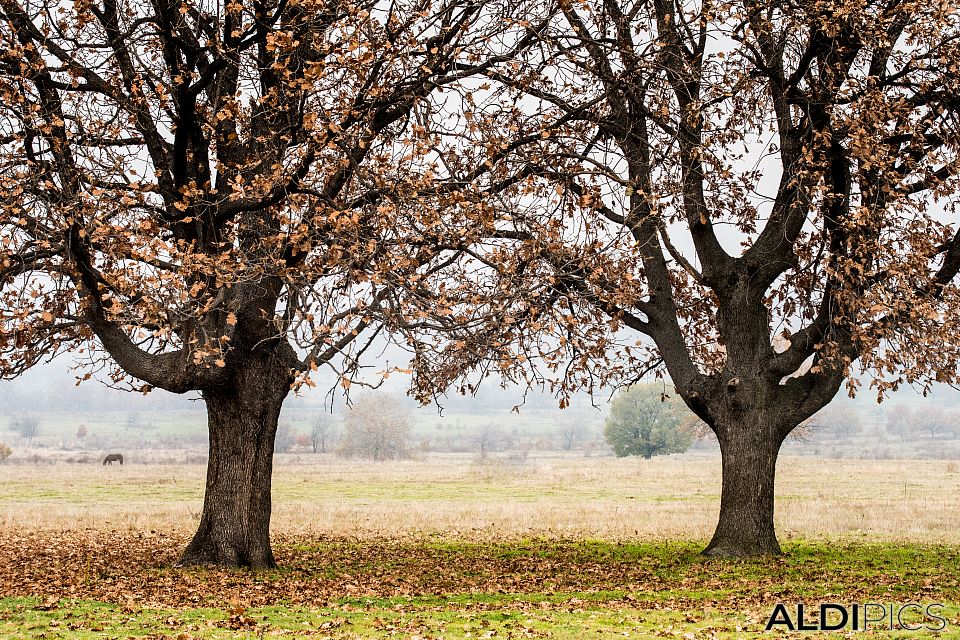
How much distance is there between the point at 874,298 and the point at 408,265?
25.9 ft

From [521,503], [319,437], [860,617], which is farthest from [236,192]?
[319,437]

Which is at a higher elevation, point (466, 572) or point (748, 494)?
point (748, 494)

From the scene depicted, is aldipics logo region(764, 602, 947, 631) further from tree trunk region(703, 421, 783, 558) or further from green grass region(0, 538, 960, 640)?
tree trunk region(703, 421, 783, 558)

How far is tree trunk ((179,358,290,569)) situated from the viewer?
1503cm

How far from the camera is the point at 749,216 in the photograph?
55.9 ft

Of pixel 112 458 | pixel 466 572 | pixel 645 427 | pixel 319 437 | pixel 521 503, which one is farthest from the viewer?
pixel 319 437

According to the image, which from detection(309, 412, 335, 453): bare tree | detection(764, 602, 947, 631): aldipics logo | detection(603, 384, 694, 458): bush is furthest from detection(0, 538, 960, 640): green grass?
detection(309, 412, 335, 453): bare tree

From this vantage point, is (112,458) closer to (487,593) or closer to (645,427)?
(645,427)

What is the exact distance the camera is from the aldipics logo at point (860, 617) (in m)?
10.1

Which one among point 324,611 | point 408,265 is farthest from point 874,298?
point 324,611

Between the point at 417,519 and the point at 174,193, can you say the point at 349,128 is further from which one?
the point at 417,519

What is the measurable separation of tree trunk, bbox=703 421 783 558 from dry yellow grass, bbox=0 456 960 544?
15.8 ft

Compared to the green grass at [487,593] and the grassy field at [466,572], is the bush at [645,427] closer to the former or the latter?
the grassy field at [466,572]

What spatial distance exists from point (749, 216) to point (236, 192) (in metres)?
10.4
